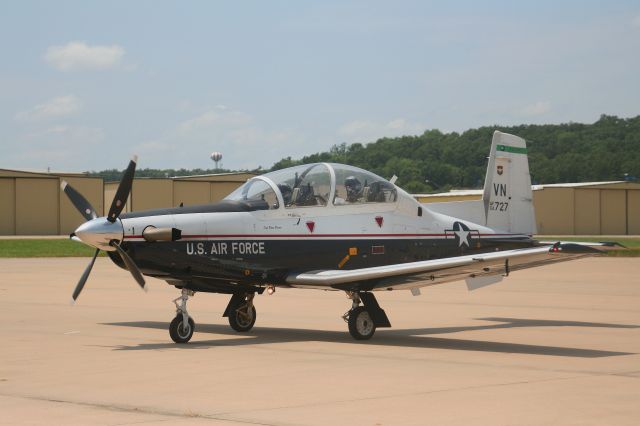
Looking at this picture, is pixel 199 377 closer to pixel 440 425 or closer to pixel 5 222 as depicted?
pixel 440 425

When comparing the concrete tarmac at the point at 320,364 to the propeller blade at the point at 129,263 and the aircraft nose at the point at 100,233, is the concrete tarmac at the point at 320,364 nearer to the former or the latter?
the propeller blade at the point at 129,263

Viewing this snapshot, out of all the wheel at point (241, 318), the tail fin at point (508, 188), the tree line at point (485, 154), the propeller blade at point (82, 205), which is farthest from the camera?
the tree line at point (485, 154)

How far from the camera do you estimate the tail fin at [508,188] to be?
16.5m

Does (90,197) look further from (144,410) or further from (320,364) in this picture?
(144,410)

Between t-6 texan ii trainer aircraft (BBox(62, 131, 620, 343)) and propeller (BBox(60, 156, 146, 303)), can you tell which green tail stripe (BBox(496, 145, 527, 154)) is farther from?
propeller (BBox(60, 156, 146, 303))

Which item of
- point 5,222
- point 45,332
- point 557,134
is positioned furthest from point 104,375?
point 557,134

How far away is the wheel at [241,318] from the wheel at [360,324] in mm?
1844

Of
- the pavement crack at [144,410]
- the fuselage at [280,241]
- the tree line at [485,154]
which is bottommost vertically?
the pavement crack at [144,410]

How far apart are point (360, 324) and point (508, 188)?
4.15m

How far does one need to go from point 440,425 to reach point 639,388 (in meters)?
2.81

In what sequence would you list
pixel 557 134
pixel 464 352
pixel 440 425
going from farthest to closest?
pixel 557 134
pixel 464 352
pixel 440 425

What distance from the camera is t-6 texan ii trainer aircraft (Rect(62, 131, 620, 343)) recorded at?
13000mm

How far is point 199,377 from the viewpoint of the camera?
34.0ft

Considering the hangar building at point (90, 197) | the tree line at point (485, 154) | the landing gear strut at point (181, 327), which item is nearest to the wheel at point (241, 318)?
the landing gear strut at point (181, 327)
